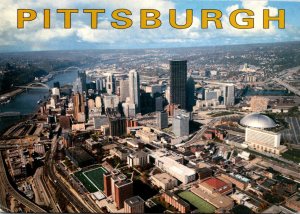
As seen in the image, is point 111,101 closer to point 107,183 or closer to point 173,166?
point 173,166

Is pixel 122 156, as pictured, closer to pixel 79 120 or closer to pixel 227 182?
pixel 227 182

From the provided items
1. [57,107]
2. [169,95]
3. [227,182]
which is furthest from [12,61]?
[227,182]

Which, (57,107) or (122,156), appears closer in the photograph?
(122,156)

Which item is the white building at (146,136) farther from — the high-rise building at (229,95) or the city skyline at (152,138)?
the high-rise building at (229,95)

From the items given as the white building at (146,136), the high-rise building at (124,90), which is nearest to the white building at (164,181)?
the white building at (146,136)

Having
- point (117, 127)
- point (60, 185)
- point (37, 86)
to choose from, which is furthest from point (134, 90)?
point (37, 86)
